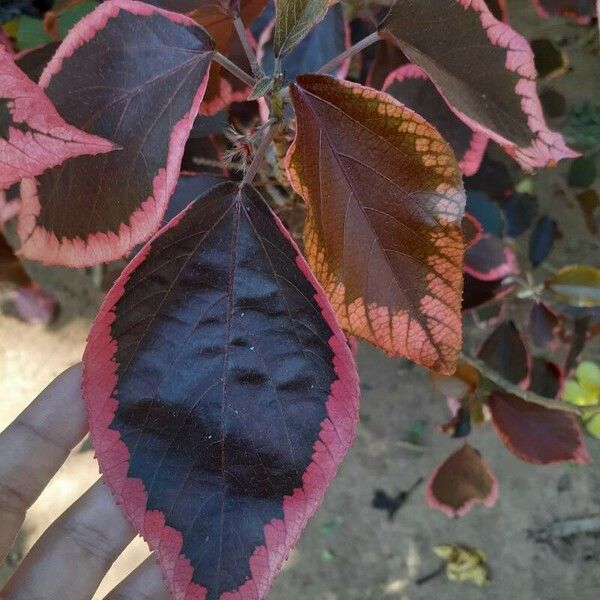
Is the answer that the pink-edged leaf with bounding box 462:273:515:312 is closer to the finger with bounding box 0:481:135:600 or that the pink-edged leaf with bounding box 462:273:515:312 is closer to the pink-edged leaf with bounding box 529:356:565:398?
the pink-edged leaf with bounding box 529:356:565:398

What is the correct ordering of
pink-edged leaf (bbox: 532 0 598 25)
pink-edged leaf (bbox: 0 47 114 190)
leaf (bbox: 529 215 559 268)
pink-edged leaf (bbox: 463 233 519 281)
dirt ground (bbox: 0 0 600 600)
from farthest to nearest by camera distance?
1. dirt ground (bbox: 0 0 600 600)
2. leaf (bbox: 529 215 559 268)
3. pink-edged leaf (bbox: 532 0 598 25)
4. pink-edged leaf (bbox: 463 233 519 281)
5. pink-edged leaf (bbox: 0 47 114 190)

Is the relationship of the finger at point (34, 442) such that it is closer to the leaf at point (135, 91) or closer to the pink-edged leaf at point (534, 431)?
the leaf at point (135, 91)

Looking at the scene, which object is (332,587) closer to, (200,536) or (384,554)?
(384,554)

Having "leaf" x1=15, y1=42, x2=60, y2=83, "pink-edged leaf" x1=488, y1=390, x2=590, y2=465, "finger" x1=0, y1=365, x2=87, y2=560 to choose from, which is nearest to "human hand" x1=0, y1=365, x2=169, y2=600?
"finger" x1=0, y1=365, x2=87, y2=560

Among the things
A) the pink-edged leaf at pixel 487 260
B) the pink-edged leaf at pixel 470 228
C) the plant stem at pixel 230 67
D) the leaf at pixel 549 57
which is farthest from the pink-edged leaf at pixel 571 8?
the plant stem at pixel 230 67

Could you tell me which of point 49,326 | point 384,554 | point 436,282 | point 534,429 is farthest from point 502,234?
point 49,326
